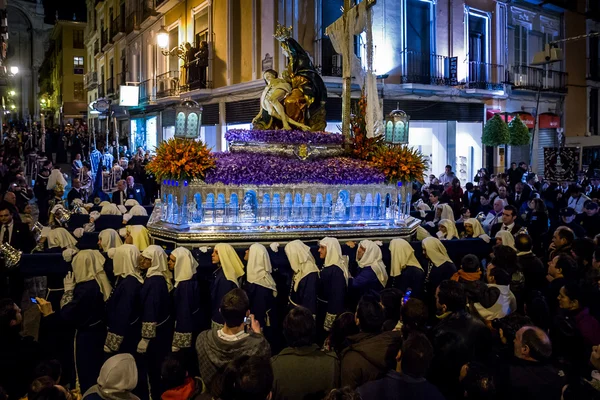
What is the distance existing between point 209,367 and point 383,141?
298 inches

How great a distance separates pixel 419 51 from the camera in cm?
1852

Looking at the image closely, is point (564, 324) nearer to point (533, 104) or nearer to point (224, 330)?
point (224, 330)

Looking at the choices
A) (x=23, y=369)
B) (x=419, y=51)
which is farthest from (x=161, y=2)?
(x=23, y=369)

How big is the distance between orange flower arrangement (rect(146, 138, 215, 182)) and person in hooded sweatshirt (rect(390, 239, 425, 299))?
338 cm

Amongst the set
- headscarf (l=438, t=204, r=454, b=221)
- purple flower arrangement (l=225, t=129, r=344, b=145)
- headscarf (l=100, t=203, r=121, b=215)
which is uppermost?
purple flower arrangement (l=225, t=129, r=344, b=145)

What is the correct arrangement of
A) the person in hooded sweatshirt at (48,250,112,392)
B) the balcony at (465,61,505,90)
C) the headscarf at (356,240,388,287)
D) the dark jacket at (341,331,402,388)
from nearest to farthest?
the dark jacket at (341,331,402,388) < the person in hooded sweatshirt at (48,250,112,392) < the headscarf at (356,240,388,287) < the balcony at (465,61,505,90)

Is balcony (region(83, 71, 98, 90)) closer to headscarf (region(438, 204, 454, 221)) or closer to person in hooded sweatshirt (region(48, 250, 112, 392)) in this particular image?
headscarf (region(438, 204, 454, 221))

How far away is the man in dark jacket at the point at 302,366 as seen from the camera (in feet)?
11.3

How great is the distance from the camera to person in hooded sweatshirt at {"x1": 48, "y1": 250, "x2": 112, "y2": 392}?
17.2ft

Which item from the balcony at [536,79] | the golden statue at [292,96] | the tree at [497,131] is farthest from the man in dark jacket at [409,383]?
the balcony at [536,79]

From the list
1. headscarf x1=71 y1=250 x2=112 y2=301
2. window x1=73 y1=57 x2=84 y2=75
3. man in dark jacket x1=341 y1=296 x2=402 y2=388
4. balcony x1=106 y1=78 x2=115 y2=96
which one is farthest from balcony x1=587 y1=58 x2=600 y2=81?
window x1=73 y1=57 x2=84 y2=75

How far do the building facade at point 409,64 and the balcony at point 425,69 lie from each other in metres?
0.03

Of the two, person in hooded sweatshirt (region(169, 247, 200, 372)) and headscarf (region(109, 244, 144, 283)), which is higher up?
headscarf (region(109, 244, 144, 283))

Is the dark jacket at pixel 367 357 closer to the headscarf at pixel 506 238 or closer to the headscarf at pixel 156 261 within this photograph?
the headscarf at pixel 156 261
